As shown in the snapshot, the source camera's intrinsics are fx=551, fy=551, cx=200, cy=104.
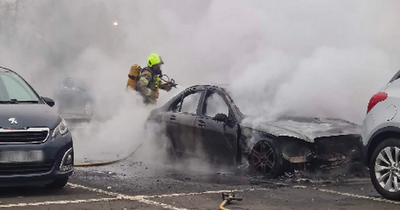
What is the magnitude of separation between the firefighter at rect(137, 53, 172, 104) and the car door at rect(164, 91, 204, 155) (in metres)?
2.10

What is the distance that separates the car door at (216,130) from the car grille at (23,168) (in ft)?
8.88

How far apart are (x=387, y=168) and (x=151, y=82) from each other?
21.3 feet

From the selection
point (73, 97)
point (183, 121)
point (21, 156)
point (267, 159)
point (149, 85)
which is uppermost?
point (73, 97)

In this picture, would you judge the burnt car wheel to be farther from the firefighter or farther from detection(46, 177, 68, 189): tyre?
the firefighter

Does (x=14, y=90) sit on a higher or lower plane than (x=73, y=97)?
lower

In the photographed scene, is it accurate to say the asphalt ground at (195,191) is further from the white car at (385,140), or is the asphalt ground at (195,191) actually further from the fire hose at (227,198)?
the white car at (385,140)

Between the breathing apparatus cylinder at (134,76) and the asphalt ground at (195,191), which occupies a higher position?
the breathing apparatus cylinder at (134,76)

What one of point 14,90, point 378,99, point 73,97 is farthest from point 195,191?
point 73,97

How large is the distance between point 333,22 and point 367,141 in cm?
353

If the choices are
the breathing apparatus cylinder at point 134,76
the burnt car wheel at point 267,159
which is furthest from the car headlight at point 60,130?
the breathing apparatus cylinder at point 134,76

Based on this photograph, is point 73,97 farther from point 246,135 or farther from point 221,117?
point 246,135

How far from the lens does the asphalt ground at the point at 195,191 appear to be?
5.73 meters

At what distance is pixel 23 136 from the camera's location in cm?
601

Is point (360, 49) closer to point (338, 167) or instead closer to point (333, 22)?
point (333, 22)
